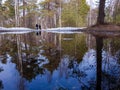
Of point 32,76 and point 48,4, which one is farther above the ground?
point 48,4

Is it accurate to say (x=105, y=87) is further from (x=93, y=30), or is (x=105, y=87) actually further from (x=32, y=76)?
(x=93, y=30)

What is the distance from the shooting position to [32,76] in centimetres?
580

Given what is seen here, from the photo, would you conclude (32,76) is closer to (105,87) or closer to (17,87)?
(17,87)

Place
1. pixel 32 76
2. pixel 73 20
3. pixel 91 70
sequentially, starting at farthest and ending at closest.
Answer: pixel 73 20 → pixel 91 70 → pixel 32 76

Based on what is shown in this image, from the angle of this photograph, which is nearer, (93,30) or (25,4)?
(93,30)

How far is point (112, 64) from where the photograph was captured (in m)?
7.09

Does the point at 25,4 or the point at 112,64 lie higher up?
the point at 25,4

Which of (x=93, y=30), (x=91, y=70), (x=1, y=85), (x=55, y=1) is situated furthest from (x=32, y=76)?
(x=55, y=1)

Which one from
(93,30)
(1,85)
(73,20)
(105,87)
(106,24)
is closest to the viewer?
(105,87)

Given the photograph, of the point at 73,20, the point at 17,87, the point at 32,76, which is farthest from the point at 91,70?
the point at 73,20

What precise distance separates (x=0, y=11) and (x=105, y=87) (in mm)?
64807

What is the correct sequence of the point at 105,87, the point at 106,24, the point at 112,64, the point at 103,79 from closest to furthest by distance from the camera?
the point at 105,87 < the point at 103,79 < the point at 112,64 < the point at 106,24

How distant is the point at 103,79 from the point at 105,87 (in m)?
0.66

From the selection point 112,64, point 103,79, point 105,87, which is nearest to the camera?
point 105,87
